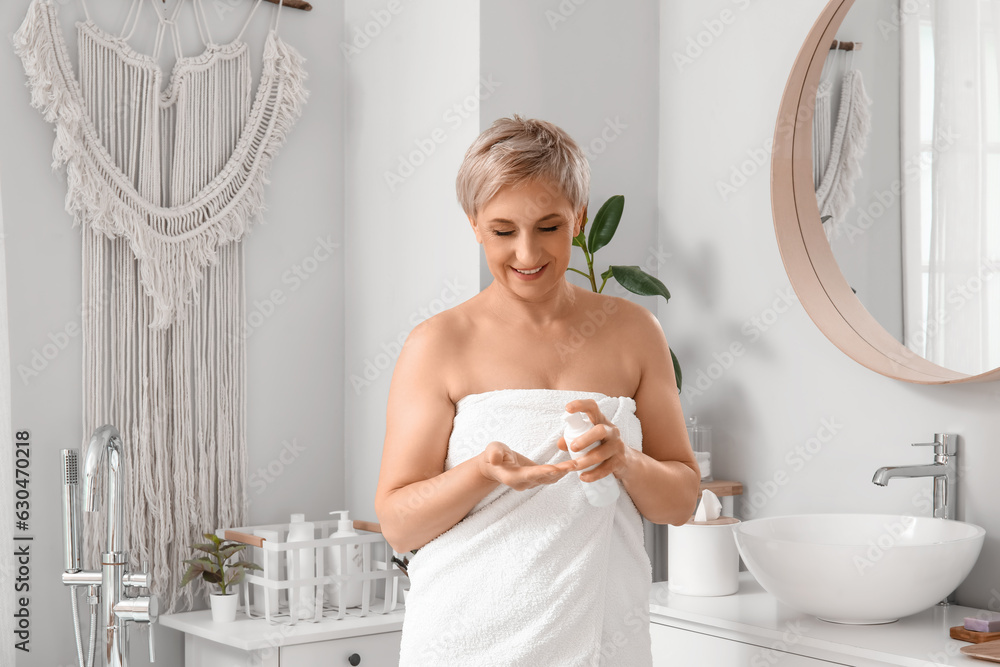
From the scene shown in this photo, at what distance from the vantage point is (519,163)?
3.66ft

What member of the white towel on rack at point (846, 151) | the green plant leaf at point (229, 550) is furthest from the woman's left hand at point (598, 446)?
the green plant leaf at point (229, 550)

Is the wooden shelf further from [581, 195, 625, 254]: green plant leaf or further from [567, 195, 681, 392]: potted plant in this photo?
[581, 195, 625, 254]: green plant leaf

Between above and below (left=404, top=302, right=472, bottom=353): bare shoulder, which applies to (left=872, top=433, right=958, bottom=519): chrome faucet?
below

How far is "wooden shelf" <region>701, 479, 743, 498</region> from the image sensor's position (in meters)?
1.96

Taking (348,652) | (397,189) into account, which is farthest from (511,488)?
(397,189)

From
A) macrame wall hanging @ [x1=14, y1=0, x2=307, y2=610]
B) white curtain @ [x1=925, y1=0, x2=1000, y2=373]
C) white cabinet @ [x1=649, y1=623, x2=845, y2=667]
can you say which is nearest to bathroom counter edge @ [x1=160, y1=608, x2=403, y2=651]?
macrame wall hanging @ [x1=14, y1=0, x2=307, y2=610]

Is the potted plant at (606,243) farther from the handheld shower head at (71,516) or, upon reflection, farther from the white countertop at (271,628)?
the handheld shower head at (71,516)

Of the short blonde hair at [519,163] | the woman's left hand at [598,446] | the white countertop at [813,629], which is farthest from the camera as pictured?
the white countertop at [813,629]

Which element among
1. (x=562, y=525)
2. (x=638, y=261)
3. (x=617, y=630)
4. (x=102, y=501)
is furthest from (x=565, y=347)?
(x=102, y=501)

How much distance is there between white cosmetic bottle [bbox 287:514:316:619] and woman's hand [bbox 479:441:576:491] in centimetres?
107

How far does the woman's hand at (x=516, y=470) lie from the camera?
1012 millimetres

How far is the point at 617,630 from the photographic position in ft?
3.79

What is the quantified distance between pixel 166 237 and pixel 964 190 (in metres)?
1.59

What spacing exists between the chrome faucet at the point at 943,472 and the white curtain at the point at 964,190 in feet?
0.43
